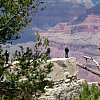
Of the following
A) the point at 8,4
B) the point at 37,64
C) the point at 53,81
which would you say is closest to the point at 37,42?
the point at 37,64

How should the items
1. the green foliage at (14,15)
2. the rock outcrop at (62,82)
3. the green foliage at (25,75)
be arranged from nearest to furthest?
the green foliage at (14,15) < the green foliage at (25,75) < the rock outcrop at (62,82)

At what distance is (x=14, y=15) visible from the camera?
10.4 meters

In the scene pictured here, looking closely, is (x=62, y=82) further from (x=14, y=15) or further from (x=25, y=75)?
(x=14, y=15)

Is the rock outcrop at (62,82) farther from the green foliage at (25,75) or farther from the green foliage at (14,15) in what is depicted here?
the green foliage at (14,15)

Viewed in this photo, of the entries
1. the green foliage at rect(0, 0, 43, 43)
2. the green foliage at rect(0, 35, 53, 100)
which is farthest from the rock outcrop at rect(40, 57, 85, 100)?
the green foliage at rect(0, 0, 43, 43)

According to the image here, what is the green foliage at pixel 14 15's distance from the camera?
33.9 ft

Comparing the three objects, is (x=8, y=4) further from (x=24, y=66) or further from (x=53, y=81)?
(x=53, y=81)

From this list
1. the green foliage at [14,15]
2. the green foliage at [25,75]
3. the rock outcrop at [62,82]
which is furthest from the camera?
the rock outcrop at [62,82]

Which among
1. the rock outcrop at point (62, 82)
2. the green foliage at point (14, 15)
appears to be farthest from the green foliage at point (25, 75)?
the rock outcrop at point (62, 82)

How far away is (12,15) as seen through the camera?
10.5 m

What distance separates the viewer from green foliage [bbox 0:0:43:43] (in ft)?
33.9

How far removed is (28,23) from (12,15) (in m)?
0.69

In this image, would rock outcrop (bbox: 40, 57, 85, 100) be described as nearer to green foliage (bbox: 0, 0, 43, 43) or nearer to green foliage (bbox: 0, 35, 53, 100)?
green foliage (bbox: 0, 35, 53, 100)

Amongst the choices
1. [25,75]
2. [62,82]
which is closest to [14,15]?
[25,75]
